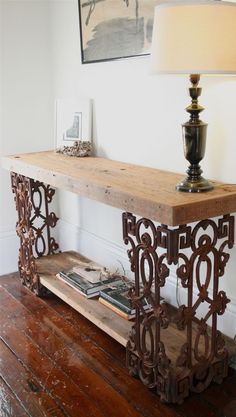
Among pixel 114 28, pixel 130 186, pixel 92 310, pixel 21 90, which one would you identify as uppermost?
pixel 114 28

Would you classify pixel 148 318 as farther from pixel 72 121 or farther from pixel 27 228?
pixel 72 121

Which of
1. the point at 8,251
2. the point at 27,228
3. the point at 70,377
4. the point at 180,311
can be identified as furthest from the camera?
the point at 8,251

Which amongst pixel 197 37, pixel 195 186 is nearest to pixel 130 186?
pixel 195 186

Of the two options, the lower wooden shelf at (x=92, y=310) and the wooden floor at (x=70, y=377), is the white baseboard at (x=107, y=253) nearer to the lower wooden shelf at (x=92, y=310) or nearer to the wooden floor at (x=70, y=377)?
the lower wooden shelf at (x=92, y=310)

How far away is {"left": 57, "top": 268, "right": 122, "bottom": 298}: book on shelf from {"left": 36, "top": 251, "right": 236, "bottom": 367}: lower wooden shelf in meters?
0.03

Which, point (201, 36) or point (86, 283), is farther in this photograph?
Answer: point (86, 283)

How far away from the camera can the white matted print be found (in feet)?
9.07

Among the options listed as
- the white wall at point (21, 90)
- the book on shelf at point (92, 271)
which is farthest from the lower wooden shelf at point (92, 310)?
the white wall at point (21, 90)

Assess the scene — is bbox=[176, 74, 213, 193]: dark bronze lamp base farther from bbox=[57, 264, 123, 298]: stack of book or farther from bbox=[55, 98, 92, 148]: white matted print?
bbox=[55, 98, 92, 148]: white matted print

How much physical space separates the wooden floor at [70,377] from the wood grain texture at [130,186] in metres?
0.75

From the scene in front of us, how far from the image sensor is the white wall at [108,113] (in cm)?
196

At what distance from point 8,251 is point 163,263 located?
166cm

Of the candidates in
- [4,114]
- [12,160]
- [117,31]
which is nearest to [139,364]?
[12,160]

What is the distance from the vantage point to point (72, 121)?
2.84 m
